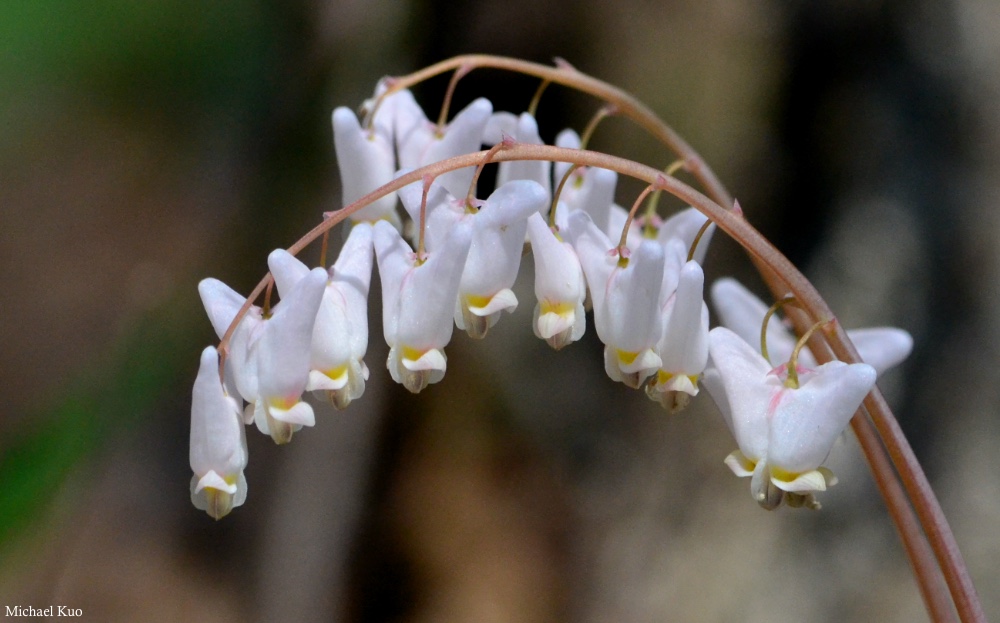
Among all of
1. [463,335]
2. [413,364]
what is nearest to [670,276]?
[413,364]

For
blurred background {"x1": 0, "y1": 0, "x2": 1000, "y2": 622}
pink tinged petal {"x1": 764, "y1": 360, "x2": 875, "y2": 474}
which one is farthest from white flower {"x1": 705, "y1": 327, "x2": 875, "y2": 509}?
blurred background {"x1": 0, "y1": 0, "x2": 1000, "y2": 622}

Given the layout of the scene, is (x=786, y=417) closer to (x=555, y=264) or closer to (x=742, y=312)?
(x=555, y=264)

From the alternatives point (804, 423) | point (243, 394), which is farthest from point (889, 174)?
point (243, 394)

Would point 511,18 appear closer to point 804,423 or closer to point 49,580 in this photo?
point 804,423

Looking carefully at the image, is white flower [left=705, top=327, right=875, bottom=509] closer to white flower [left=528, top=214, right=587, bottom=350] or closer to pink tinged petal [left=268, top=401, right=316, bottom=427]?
white flower [left=528, top=214, right=587, bottom=350]

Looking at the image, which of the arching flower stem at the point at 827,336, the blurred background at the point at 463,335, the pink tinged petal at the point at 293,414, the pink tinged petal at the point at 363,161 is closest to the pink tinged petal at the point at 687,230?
the arching flower stem at the point at 827,336

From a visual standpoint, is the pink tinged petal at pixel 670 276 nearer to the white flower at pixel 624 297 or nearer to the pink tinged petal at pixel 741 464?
the white flower at pixel 624 297
